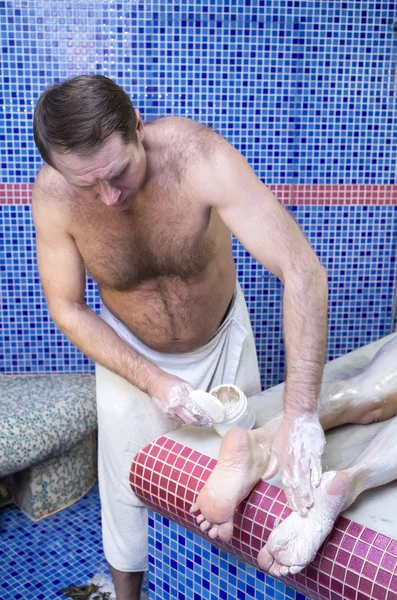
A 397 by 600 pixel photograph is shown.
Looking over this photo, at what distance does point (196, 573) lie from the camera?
173 centimetres

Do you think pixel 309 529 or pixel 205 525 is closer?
pixel 309 529

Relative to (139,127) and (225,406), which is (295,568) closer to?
(225,406)

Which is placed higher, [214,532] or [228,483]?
[228,483]

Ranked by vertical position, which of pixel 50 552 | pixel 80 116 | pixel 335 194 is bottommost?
pixel 50 552

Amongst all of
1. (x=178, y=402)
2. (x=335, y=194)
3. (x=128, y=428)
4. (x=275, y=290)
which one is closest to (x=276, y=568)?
(x=178, y=402)

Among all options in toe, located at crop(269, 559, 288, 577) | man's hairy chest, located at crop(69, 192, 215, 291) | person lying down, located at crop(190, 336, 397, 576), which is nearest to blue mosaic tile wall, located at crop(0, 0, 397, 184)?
man's hairy chest, located at crop(69, 192, 215, 291)

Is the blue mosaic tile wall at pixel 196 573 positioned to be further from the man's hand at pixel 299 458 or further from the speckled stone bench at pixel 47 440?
the speckled stone bench at pixel 47 440

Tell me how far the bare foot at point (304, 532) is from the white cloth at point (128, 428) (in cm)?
69

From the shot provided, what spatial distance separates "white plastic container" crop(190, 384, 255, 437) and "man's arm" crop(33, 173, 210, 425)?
11 cm

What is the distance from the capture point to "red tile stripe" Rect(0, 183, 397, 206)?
10.5 ft

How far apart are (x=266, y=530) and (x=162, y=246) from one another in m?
0.83

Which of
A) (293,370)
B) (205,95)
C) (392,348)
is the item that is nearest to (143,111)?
(205,95)

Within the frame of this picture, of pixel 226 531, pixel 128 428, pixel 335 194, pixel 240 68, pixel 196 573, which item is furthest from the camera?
pixel 335 194

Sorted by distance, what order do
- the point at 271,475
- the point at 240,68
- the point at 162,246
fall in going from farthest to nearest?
1. the point at 240,68
2. the point at 162,246
3. the point at 271,475
